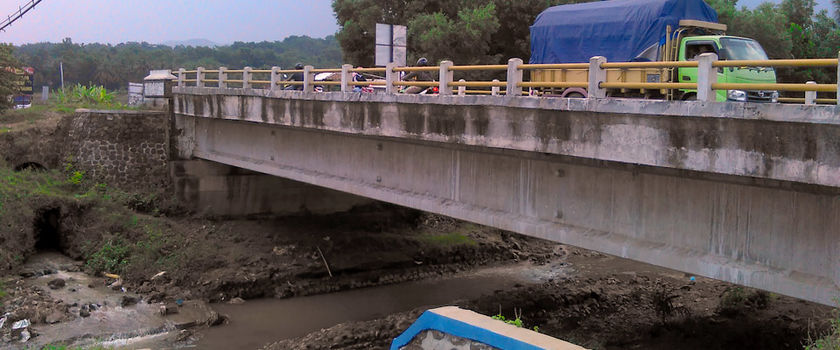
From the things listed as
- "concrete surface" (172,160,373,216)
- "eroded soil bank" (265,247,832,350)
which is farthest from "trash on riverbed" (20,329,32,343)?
"concrete surface" (172,160,373,216)

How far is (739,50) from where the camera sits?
16797 millimetres

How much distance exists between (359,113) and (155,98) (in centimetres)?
1554

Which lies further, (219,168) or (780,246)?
(219,168)

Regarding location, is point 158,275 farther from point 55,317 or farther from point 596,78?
point 596,78

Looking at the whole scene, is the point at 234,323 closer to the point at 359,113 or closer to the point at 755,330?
the point at 359,113

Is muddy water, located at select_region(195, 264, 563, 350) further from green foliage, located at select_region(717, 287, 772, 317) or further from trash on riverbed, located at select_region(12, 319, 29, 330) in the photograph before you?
green foliage, located at select_region(717, 287, 772, 317)

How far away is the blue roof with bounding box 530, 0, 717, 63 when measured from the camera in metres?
18.1

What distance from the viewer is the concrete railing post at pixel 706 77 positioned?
951 centimetres

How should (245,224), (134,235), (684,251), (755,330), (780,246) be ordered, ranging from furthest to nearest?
(245,224) → (134,235) → (755,330) → (684,251) → (780,246)

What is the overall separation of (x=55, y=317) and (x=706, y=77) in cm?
1569

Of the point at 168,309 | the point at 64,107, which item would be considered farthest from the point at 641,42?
the point at 64,107

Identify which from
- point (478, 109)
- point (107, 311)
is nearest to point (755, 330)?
point (478, 109)

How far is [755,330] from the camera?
1539 centimetres

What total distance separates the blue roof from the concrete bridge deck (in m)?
7.04
